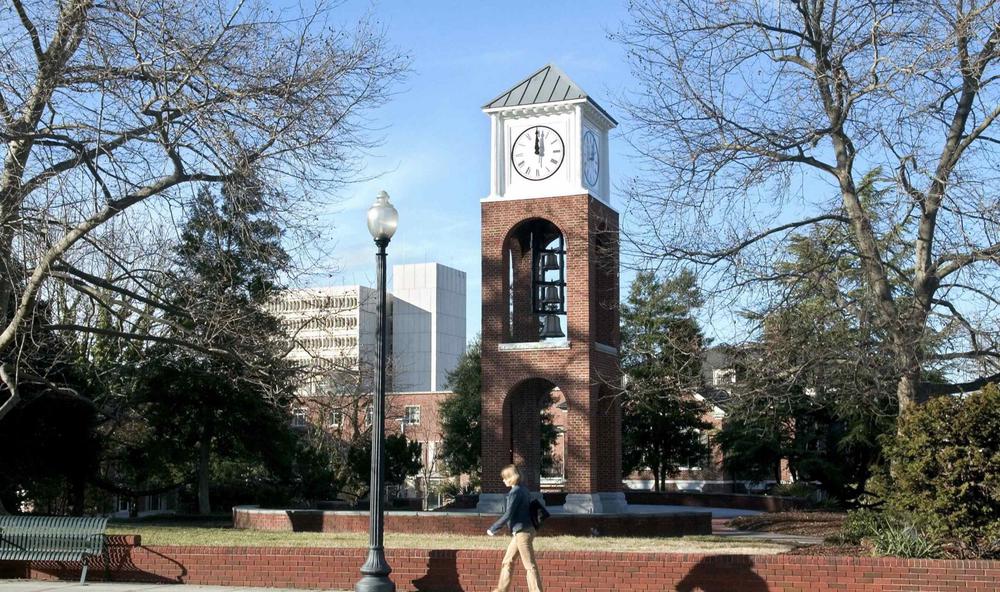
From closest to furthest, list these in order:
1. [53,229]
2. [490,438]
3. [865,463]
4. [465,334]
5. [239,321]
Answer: [53,229] < [239,321] < [490,438] < [865,463] < [465,334]

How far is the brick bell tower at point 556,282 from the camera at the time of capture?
29.8 meters

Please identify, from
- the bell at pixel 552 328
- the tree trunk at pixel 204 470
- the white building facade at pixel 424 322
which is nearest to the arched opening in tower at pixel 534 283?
the bell at pixel 552 328

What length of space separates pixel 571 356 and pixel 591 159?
5688mm

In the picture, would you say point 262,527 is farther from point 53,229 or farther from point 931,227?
point 931,227

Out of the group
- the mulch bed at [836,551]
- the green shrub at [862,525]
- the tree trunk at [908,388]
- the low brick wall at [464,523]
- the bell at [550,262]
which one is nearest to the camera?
the mulch bed at [836,551]

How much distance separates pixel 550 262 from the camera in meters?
31.2

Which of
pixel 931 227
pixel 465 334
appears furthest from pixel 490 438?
pixel 465 334

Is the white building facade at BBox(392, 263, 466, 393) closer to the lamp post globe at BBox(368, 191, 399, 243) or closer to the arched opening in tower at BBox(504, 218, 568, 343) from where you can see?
the arched opening in tower at BBox(504, 218, 568, 343)

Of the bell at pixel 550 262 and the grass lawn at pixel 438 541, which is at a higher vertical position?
the bell at pixel 550 262

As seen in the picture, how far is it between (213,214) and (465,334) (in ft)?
492

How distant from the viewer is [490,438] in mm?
30266

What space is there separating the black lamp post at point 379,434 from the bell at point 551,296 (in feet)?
58.5

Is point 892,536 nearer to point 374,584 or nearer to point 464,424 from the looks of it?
point 374,584

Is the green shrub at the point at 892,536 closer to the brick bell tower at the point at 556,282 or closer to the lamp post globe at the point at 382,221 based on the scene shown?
the lamp post globe at the point at 382,221
